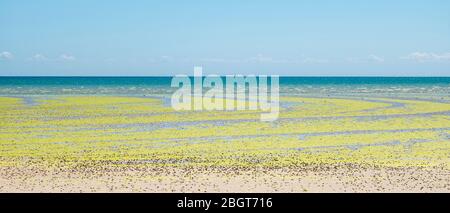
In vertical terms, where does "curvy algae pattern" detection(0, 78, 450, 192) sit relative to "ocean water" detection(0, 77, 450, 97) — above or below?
above

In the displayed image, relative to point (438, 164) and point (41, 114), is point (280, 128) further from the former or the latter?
point (41, 114)

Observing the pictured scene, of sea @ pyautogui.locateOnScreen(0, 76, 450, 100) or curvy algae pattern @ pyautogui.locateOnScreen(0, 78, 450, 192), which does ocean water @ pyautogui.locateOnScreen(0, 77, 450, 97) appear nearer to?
sea @ pyautogui.locateOnScreen(0, 76, 450, 100)

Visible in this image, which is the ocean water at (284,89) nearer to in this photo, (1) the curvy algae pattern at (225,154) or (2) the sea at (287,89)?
(2) the sea at (287,89)

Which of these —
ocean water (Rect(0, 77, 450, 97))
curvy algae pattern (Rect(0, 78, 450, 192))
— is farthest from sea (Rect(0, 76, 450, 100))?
curvy algae pattern (Rect(0, 78, 450, 192))

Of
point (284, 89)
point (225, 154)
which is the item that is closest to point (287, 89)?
point (284, 89)

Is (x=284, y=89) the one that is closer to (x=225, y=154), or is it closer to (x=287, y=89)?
(x=287, y=89)

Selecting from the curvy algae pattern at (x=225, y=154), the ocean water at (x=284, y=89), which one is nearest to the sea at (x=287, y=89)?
the ocean water at (x=284, y=89)

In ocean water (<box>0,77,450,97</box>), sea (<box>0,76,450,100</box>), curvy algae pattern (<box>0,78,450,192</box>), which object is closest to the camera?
curvy algae pattern (<box>0,78,450,192</box>)

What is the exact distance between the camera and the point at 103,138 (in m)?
20.6

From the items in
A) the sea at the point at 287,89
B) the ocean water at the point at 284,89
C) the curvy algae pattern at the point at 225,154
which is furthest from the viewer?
the ocean water at the point at 284,89
